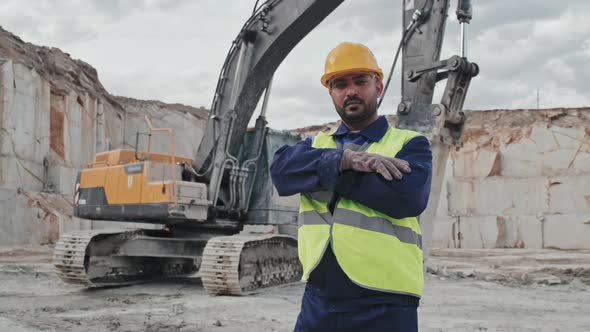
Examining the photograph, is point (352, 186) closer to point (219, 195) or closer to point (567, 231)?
point (219, 195)

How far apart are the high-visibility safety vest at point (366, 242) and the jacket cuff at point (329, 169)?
67mm

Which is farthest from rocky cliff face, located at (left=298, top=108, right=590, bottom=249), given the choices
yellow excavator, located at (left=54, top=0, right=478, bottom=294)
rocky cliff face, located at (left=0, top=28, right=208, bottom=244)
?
yellow excavator, located at (left=54, top=0, right=478, bottom=294)

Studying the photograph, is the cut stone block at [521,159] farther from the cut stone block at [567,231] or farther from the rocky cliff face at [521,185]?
the cut stone block at [567,231]

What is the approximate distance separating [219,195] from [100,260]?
5.91ft

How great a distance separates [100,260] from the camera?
8445mm

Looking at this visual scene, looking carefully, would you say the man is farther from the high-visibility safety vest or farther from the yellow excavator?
the yellow excavator

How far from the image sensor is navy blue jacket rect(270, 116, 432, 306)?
1.86 metres

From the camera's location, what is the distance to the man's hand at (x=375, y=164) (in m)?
1.87

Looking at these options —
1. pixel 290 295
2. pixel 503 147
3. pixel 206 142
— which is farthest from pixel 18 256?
pixel 503 147

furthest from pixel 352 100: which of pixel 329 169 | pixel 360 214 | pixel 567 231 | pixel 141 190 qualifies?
pixel 567 231

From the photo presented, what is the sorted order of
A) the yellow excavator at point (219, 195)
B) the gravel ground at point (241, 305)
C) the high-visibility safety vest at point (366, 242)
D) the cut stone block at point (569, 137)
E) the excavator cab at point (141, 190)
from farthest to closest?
the cut stone block at point (569, 137)
the excavator cab at point (141, 190)
the yellow excavator at point (219, 195)
the gravel ground at point (241, 305)
the high-visibility safety vest at point (366, 242)

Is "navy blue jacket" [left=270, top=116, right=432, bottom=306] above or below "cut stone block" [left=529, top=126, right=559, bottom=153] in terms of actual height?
below

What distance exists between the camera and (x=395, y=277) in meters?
1.84

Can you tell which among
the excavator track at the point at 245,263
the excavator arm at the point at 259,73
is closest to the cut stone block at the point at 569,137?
the excavator track at the point at 245,263
